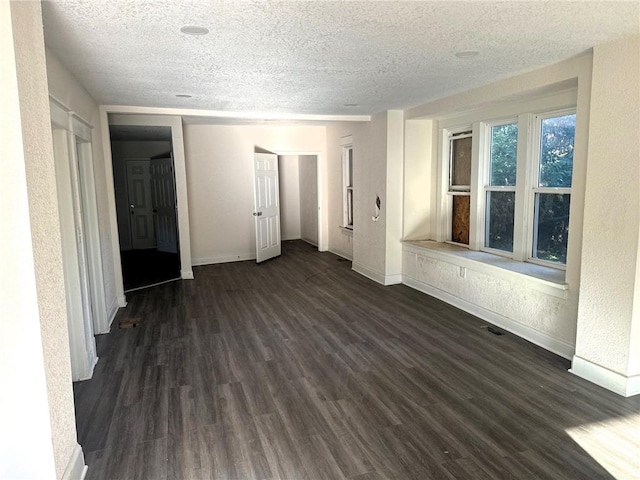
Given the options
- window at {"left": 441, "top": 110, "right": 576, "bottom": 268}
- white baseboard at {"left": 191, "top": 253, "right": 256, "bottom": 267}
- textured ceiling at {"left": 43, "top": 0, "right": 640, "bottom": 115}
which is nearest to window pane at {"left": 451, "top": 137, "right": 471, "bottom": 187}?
window at {"left": 441, "top": 110, "right": 576, "bottom": 268}

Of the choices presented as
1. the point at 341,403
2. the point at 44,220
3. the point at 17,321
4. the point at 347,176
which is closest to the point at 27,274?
the point at 17,321

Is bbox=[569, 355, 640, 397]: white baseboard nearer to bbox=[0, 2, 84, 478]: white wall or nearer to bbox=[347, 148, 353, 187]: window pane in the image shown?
bbox=[0, 2, 84, 478]: white wall

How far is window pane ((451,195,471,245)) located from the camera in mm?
5543

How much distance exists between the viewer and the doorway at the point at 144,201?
825 cm

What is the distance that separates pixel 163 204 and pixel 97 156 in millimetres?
3617

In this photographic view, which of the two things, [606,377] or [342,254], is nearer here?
[606,377]

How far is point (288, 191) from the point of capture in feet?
33.6

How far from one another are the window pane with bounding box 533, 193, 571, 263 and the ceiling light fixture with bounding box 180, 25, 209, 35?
11.2 feet

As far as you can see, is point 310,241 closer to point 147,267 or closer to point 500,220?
point 147,267

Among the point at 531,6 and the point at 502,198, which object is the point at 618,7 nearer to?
the point at 531,6

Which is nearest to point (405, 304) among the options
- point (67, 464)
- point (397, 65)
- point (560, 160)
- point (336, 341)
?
point (336, 341)

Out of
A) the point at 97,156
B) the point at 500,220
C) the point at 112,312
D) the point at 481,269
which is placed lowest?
the point at 112,312

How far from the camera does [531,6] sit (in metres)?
2.27

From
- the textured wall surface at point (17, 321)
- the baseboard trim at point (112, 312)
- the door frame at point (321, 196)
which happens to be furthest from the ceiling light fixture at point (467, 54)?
the door frame at point (321, 196)
